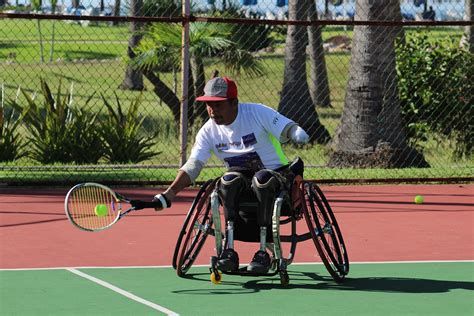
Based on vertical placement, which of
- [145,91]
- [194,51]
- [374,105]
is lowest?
[145,91]

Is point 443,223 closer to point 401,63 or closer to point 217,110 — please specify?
point 217,110

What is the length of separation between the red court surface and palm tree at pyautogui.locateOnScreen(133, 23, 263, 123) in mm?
5477

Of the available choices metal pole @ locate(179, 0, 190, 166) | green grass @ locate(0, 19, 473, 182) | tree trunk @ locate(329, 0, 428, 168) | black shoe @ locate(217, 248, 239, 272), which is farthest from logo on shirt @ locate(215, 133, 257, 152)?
tree trunk @ locate(329, 0, 428, 168)

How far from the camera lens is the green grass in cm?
1561

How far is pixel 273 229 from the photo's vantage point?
8.30 meters

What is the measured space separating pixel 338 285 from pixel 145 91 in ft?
82.8

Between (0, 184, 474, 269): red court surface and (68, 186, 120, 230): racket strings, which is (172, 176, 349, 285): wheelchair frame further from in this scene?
(0, 184, 474, 269): red court surface

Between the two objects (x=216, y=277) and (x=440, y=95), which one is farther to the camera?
(x=440, y=95)

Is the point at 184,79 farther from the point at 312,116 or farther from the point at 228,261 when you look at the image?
the point at 312,116

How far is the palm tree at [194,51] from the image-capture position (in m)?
19.4

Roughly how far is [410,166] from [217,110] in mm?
8449

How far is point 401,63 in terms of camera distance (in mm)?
18344

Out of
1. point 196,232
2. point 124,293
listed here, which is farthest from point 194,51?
point 124,293

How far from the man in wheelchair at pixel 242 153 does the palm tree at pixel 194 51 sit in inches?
392
